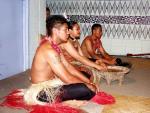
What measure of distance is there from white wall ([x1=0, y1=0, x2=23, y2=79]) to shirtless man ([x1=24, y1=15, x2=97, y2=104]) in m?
2.48

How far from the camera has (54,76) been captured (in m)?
4.02

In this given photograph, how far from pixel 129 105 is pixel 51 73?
126 centimetres

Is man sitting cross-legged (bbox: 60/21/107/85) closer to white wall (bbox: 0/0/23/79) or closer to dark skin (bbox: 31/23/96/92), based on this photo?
dark skin (bbox: 31/23/96/92)

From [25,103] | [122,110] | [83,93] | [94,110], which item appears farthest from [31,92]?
[122,110]

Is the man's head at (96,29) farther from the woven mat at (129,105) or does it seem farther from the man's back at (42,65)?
the man's back at (42,65)

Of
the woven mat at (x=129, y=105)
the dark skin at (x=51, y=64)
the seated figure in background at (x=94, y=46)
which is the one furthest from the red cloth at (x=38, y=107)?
the seated figure in background at (x=94, y=46)

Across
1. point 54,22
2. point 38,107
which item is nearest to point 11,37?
point 54,22

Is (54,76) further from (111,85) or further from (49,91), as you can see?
(111,85)

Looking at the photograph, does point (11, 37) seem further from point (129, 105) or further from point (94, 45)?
point (129, 105)

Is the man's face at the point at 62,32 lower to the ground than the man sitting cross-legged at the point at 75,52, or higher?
higher

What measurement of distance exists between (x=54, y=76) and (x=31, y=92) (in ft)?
1.39

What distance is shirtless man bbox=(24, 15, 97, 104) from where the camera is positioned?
3613mm

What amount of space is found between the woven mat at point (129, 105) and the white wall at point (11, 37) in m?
2.62

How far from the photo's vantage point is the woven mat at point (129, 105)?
403 centimetres
